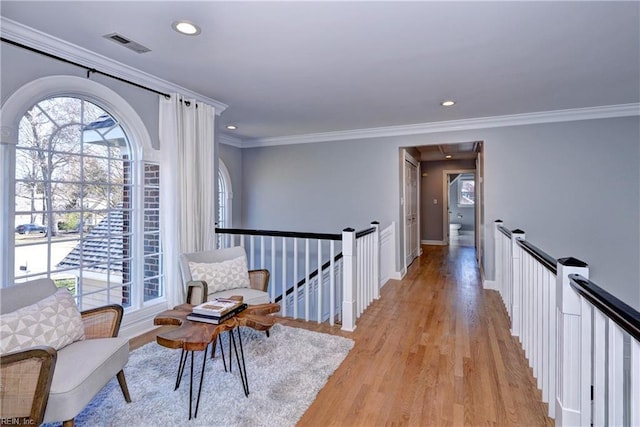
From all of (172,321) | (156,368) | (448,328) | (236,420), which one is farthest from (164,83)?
(448,328)

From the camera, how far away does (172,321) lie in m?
2.12

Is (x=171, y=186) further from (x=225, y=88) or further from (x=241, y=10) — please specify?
(x=241, y=10)

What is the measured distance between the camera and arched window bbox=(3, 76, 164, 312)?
8.04 feet

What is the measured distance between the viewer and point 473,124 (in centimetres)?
472

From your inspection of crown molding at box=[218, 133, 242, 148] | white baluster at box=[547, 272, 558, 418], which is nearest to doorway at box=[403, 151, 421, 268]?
crown molding at box=[218, 133, 242, 148]

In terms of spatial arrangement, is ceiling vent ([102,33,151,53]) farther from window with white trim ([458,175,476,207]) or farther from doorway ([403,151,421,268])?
window with white trim ([458,175,476,207])

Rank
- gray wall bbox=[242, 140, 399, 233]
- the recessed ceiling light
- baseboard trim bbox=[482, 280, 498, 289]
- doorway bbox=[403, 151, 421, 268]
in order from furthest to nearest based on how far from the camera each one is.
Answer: doorway bbox=[403, 151, 421, 268] → gray wall bbox=[242, 140, 399, 233] → baseboard trim bbox=[482, 280, 498, 289] → the recessed ceiling light

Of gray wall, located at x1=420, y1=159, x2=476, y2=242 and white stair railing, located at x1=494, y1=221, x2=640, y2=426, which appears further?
gray wall, located at x1=420, y1=159, x2=476, y2=242

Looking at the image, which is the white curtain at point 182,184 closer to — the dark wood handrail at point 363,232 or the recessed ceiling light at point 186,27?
the recessed ceiling light at point 186,27

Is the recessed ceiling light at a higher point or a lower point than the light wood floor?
higher

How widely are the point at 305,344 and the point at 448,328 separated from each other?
1.44m

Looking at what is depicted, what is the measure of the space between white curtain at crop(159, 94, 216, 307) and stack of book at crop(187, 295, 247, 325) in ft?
4.37

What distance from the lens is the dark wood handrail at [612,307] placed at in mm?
974

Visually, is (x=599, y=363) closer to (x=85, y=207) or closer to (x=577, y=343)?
(x=577, y=343)
